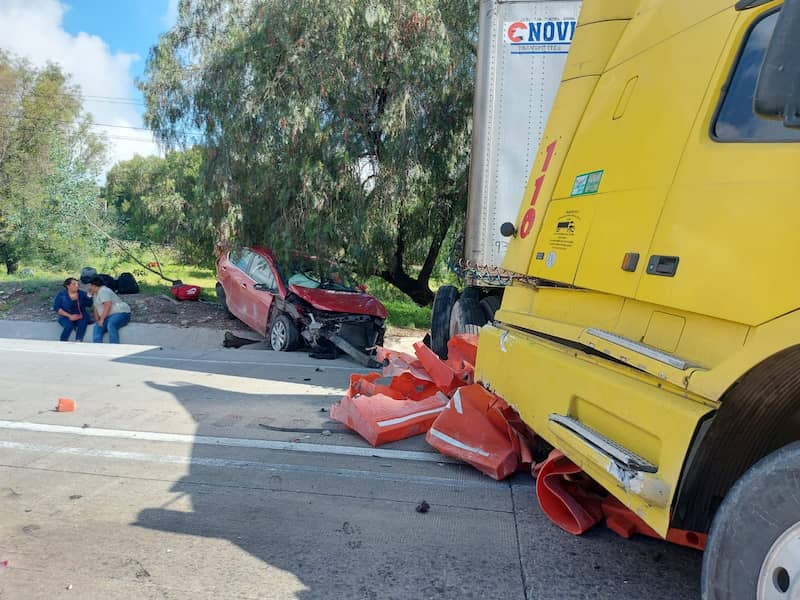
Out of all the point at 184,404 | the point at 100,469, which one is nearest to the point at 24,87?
the point at 184,404

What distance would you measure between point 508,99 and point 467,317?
8.51 ft

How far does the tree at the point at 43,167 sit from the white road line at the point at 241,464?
18394mm

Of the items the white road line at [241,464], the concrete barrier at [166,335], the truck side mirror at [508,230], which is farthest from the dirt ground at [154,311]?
the truck side mirror at [508,230]

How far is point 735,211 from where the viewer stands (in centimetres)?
225

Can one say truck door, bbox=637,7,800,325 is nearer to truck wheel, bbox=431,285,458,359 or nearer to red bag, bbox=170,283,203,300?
truck wheel, bbox=431,285,458,359

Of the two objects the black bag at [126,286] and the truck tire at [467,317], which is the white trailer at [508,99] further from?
the black bag at [126,286]

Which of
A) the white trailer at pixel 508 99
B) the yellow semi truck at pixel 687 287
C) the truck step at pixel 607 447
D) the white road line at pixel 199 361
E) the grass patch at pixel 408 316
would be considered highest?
the white trailer at pixel 508 99

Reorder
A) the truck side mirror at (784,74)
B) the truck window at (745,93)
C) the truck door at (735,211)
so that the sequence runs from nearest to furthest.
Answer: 1. the truck side mirror at (784,74)
2. the truck door at (735,211)
3. the truck window at (745,93)

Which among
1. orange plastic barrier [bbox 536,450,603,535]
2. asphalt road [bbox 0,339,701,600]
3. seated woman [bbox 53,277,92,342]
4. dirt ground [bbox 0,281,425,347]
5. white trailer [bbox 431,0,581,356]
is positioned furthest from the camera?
dirt ground [bbox 0,281,425,347]

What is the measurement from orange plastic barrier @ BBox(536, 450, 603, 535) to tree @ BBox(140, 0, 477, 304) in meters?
7.58

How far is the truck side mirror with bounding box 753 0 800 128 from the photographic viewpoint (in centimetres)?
180

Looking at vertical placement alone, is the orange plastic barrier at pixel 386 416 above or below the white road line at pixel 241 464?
above

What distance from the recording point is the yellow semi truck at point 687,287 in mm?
2037

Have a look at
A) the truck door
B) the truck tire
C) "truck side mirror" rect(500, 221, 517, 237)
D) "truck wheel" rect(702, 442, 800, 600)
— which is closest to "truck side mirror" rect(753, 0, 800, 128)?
the truck door
